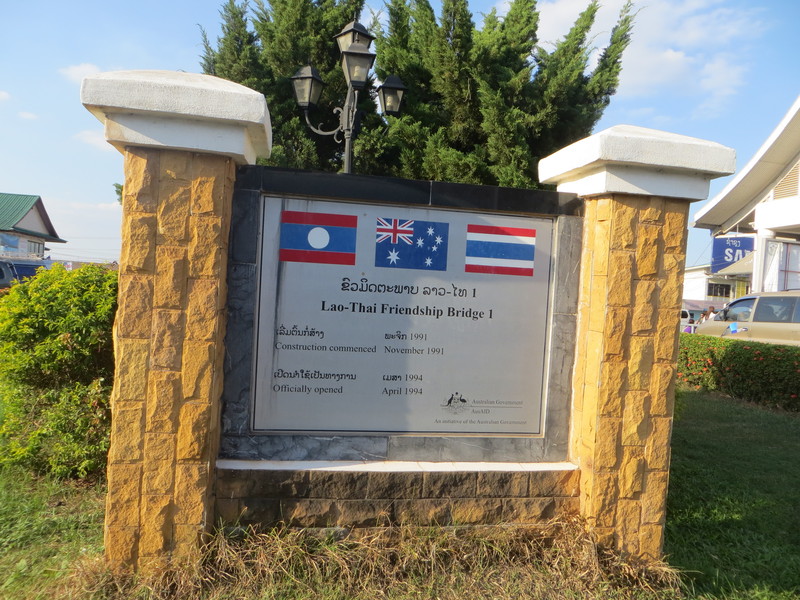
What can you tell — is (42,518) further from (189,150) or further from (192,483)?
(189,150)

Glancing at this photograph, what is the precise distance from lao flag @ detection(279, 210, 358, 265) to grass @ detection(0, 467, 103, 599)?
6.14ft

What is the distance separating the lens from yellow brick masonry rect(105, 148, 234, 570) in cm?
292

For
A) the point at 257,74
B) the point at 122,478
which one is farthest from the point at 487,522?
the point at 257,74

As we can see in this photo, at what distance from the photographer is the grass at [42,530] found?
300 cm

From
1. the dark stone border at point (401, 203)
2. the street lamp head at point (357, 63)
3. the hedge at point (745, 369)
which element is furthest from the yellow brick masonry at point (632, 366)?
the hedge at point (745, 369)

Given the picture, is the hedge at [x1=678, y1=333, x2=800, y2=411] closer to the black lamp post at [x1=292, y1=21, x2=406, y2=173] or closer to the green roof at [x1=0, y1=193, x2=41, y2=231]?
the black lamp post at [x1=292, y1=21, x2=406, y2=173]

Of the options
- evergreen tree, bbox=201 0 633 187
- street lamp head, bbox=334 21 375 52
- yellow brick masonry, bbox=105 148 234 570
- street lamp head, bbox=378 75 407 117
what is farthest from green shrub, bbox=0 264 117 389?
evergreen tree, bbox=201 0 633 187

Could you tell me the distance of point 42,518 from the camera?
361 cm

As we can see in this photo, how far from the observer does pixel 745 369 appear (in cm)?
910

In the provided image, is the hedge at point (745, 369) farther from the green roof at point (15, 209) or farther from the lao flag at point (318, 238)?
the green roof at point (15, 209)

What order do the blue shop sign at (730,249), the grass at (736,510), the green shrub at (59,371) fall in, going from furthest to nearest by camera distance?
the blue shop sign at (730,249) < the green shrub at (59,371) < the grass at (736,510)

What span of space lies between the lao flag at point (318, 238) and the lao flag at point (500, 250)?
0.66 m

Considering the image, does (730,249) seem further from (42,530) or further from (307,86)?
(42,530)

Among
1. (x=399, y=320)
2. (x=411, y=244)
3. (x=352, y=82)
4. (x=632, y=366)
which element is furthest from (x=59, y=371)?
(x=352, y=82)
